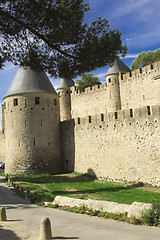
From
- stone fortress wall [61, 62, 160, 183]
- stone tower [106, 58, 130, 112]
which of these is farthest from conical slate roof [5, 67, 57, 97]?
stone tower [106, 58, 130, 112]

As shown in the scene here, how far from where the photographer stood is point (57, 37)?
8664 mm

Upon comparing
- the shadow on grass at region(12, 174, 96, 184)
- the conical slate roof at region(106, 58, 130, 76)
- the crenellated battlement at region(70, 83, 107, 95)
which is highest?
the conical slate roof at region(106, 58, 130, 76)

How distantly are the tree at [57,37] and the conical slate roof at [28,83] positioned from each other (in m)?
8.39

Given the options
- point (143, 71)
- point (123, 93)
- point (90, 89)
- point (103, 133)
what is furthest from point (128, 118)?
point (90, 89)

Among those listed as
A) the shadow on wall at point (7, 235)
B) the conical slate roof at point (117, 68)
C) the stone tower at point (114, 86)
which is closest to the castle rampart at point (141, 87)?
the stone tower at point (114, 86)

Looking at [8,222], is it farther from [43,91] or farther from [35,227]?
[43,91]

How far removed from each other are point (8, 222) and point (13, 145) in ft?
40.1

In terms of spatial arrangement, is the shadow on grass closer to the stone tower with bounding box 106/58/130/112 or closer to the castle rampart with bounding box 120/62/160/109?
the castle rampart with bounding box 120/62/160/109

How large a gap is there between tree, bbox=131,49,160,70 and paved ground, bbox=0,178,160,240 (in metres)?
34.7

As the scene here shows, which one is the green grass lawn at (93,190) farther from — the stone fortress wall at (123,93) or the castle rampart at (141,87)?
the stone fortress wall at (123,93)

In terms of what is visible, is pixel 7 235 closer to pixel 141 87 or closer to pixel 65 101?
pixel 141 87

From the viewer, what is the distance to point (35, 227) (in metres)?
5.85

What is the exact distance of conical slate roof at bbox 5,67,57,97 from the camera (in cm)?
1841

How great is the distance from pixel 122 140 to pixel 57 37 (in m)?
7.90
